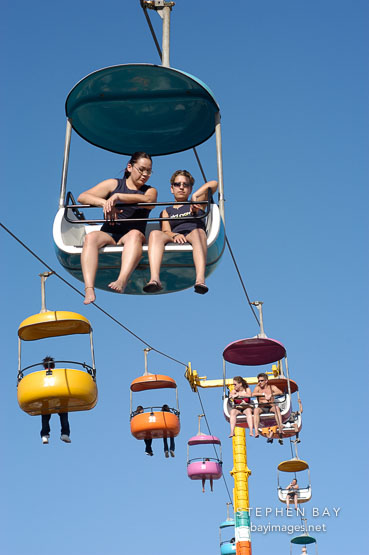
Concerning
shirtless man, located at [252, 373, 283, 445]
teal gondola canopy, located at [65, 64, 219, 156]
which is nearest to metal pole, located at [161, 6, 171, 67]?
teal gondola canopy, located at [65, 64, 219, 156]

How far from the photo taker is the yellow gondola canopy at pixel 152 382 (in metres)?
17.4

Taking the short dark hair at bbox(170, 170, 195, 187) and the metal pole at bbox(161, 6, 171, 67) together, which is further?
the metal pole at bbox(161, 6, 171, 67)

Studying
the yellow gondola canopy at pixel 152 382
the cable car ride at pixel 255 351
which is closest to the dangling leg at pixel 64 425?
the cable car ride at pixel 255 351

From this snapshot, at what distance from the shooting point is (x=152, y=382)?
57.6ft

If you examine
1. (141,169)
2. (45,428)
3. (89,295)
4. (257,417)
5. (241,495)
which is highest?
(241,495)

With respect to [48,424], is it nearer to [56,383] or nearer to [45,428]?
[45,428]

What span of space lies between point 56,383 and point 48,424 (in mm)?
1183

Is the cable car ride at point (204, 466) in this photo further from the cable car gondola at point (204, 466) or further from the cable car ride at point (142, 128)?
the cable car ride at point (142, 128)

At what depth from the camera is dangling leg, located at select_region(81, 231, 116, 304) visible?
887 centimetres

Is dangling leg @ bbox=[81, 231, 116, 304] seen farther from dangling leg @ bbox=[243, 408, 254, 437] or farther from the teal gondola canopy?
dangling leg @ bbox=[243, 408, 254, 437]

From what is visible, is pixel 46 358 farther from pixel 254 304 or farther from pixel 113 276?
pixel 254 304

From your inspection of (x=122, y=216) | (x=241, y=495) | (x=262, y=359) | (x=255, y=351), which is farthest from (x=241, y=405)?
(x=122, y=216)

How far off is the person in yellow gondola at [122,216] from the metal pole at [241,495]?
11321 mm

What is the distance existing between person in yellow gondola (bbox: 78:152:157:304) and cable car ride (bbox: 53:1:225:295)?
0.12 m
